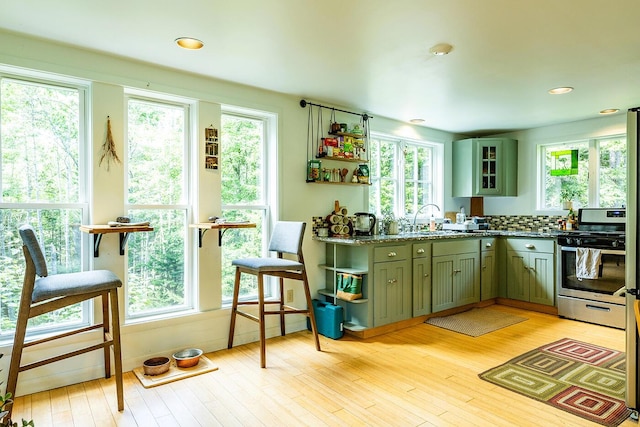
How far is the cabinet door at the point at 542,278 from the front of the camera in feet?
14.0

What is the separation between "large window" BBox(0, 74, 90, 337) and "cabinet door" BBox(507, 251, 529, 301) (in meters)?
4.26

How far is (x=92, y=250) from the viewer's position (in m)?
2.69

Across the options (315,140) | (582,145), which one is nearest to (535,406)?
(315,140)

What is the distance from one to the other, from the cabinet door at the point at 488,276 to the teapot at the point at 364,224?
1.43 metres

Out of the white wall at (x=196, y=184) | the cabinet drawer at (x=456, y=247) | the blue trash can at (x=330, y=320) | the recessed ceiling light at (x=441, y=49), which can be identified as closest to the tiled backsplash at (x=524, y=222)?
the cabinet drawer at (x=456, y=247)

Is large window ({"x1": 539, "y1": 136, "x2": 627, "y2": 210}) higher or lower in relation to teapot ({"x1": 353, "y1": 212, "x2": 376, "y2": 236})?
higher

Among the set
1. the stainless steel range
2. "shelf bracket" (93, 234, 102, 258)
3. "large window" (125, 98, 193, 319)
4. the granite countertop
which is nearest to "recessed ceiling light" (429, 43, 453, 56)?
the granite countertop

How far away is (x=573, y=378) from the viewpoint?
267cm

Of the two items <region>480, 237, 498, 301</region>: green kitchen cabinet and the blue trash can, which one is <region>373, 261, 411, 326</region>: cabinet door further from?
<region>480, 237, 498, 301</region>: green kitchen cabinet

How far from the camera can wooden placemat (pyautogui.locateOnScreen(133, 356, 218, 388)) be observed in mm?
2566

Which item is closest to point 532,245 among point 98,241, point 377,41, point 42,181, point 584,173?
point 584,173

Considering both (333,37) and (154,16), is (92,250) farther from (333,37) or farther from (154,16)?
(333,37)

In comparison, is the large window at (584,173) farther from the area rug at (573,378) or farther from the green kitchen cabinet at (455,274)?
the area rug at (573,378)

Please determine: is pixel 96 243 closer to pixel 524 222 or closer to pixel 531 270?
pixel 531 270
